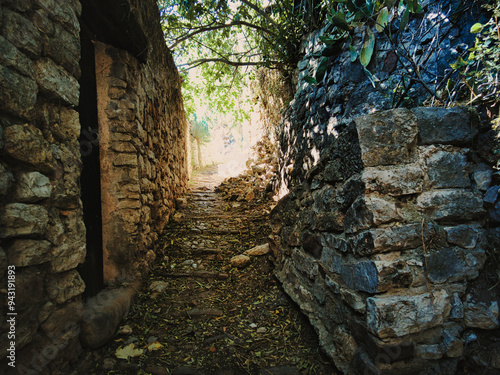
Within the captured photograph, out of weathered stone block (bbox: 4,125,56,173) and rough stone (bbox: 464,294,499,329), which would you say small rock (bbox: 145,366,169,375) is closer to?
weathered stone block (bbox: 4,125,56,173)

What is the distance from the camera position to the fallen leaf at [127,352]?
171 centimetres

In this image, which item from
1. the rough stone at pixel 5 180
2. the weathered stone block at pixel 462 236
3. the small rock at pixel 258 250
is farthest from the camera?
the small rock at pixel 258 250

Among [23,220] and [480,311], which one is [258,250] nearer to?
[480,311]

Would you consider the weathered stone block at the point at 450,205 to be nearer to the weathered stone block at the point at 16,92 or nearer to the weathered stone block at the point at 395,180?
the weathered stone block at the point at 395,180

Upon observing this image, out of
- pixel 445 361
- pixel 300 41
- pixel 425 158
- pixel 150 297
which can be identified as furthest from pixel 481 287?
pixel 300 41

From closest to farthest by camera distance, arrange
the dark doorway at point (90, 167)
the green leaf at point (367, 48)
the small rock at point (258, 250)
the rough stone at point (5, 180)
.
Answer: the rough stone at point (5, 180)
the green leaf at point (367, 48)
the dark doorway at point (90, 167)
the small rock at point (258, 250)

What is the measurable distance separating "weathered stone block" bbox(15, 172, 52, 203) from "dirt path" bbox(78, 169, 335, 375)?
1.10 metres

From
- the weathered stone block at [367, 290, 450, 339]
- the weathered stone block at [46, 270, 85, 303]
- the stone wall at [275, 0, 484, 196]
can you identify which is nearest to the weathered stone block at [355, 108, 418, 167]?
the stone wall at [275, 0, 484, 196]

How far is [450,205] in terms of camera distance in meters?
1.33

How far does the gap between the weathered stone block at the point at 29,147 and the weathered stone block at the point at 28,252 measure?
0.37m

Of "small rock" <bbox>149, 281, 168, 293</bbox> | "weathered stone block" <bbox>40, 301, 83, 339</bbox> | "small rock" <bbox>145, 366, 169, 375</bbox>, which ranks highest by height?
"weathered stone block" <bbox>40, 301, 83, 339</bbox>

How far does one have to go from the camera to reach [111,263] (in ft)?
7.43

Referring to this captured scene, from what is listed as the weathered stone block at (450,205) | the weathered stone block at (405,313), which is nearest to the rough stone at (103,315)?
the weathered stone block at (405,313)

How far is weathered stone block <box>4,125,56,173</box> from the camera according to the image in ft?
3.64
